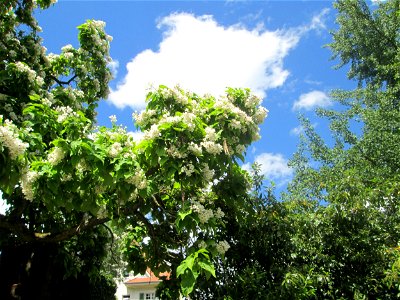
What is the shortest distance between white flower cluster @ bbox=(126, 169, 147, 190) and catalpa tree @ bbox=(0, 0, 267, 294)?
1 centimetres

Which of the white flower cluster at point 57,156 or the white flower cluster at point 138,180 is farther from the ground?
the white flower cluster at point 57,156

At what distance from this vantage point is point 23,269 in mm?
8609

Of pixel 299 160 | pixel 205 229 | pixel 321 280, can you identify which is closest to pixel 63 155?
pixel 205 229

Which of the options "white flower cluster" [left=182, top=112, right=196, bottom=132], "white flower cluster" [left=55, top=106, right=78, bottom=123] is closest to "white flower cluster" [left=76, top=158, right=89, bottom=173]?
"white flower cluster" [left=55, top=106, right=78, bottom=123]

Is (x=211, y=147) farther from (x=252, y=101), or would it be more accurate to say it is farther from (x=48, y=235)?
(x=48, y=235)

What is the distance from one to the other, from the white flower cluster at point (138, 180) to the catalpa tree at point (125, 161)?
13 millimetres

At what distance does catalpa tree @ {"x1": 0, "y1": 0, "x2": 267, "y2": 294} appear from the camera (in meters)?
4.50

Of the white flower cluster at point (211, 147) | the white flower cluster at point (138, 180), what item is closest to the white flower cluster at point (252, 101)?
the white flower cluster at point (211, 147)

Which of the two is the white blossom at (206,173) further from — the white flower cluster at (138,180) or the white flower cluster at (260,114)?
the white flower cluster at (260,114)

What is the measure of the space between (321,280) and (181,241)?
2.22m

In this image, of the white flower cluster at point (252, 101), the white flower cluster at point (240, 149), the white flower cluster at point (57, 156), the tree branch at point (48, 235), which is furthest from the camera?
the tree branch at point (48, 235)

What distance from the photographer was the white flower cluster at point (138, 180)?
477cm

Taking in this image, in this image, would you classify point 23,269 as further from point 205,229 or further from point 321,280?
point 321,280

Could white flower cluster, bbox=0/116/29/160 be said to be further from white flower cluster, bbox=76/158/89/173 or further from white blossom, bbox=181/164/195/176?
white blossom, bbox=181/164/195/176
